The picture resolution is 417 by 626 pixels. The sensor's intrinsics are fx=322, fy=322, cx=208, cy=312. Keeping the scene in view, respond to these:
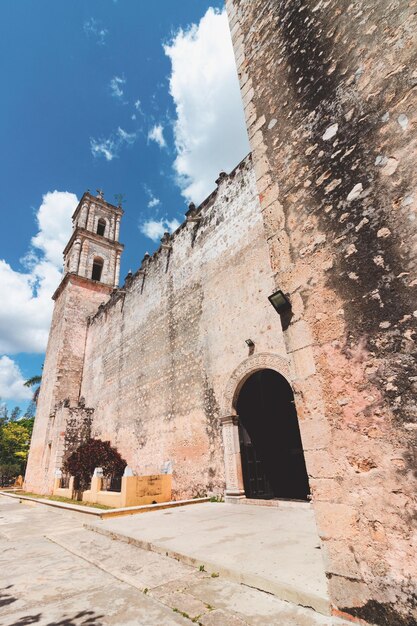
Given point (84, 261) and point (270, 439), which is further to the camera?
point (84, 261)

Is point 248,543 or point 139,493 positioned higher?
point 139,493

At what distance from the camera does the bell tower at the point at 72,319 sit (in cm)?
1535

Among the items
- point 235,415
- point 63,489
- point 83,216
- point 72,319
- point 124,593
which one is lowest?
point 124,593

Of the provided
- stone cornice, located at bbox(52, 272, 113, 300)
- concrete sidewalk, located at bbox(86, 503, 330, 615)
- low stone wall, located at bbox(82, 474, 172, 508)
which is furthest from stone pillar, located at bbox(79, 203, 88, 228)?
concrete sidewalk, located at bbox(86, 503, 330, 615)

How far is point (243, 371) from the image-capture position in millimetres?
7492

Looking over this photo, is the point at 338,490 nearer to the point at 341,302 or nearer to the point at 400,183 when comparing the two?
the point at 341,302

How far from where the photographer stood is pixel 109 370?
1452 cm

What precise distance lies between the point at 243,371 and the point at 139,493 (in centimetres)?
391

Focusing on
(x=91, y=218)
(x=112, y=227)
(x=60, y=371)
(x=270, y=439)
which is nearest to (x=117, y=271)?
(x=112, y=227)

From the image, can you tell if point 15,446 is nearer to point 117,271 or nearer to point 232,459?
point 117,271

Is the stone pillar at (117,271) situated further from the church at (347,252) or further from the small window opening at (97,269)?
the church at (347,252)

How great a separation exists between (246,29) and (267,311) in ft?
15.7

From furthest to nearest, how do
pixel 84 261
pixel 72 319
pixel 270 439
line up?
1. pixel 84 261
2. pixel 72 319
3. pixel 270 439

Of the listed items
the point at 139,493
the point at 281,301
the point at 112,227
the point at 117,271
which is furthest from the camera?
the point at 112,227
